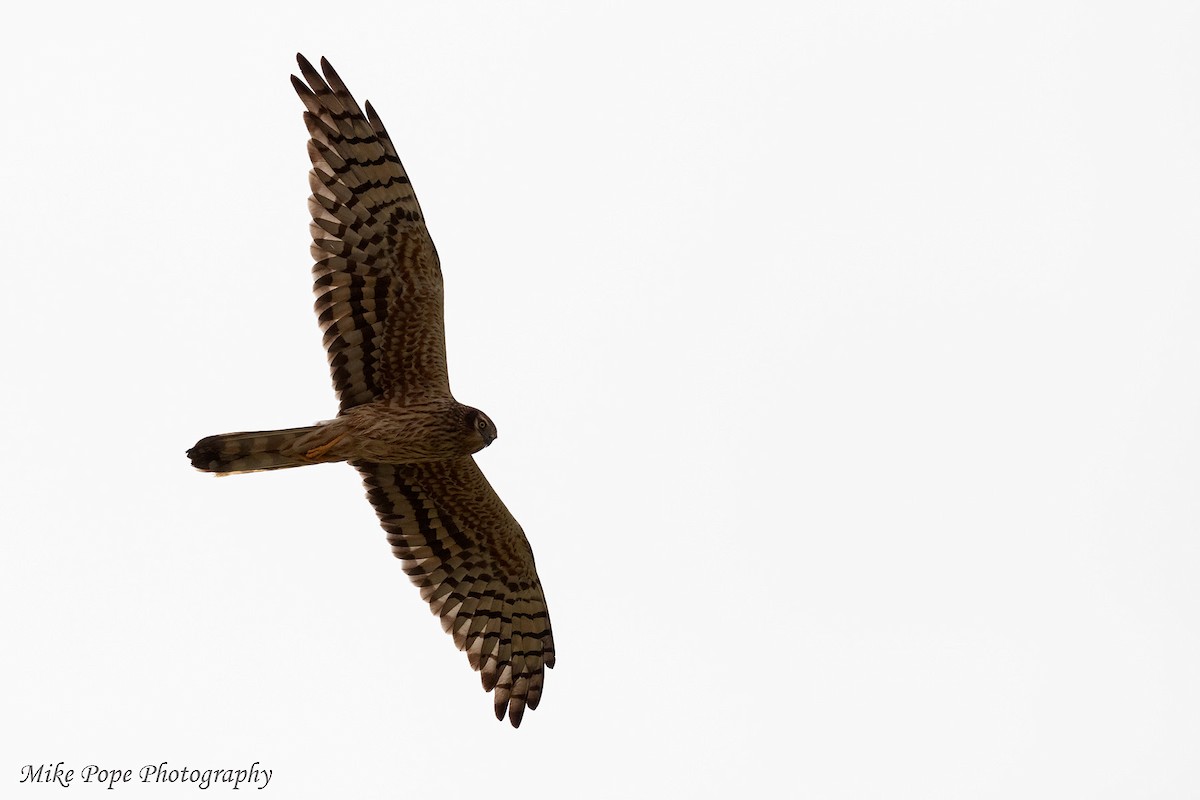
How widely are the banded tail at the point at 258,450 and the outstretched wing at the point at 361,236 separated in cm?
Result: 67

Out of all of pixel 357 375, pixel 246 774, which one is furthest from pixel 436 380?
pixel 246 774

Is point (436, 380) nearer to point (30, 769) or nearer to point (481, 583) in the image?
point (481, 583)

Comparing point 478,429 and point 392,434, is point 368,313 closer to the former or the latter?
point 392,434

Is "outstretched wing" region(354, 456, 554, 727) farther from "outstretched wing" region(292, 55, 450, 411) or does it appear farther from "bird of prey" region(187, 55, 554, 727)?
"outstretched wing" region(292, 55, 450, 411)

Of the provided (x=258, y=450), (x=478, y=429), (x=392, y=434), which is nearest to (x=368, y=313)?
(x=392, y=434)

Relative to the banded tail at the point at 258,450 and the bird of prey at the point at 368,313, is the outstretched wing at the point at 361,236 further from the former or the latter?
the banded tail at the point at 258,450

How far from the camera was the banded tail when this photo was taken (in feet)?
44.0

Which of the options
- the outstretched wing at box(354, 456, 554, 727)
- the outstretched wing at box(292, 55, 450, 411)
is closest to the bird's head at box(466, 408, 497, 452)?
the outstretched wing at box(292, 55, 450, 411)

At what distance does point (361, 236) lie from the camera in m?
14.0

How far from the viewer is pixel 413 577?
51.8 ft

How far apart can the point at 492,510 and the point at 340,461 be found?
1567 mm

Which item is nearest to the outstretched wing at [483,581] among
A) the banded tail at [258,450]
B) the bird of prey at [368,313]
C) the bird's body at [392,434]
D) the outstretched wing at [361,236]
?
the bird of prey at [368,313]

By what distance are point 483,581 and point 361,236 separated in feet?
11.6

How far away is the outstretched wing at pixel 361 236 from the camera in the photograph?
1404 cm
